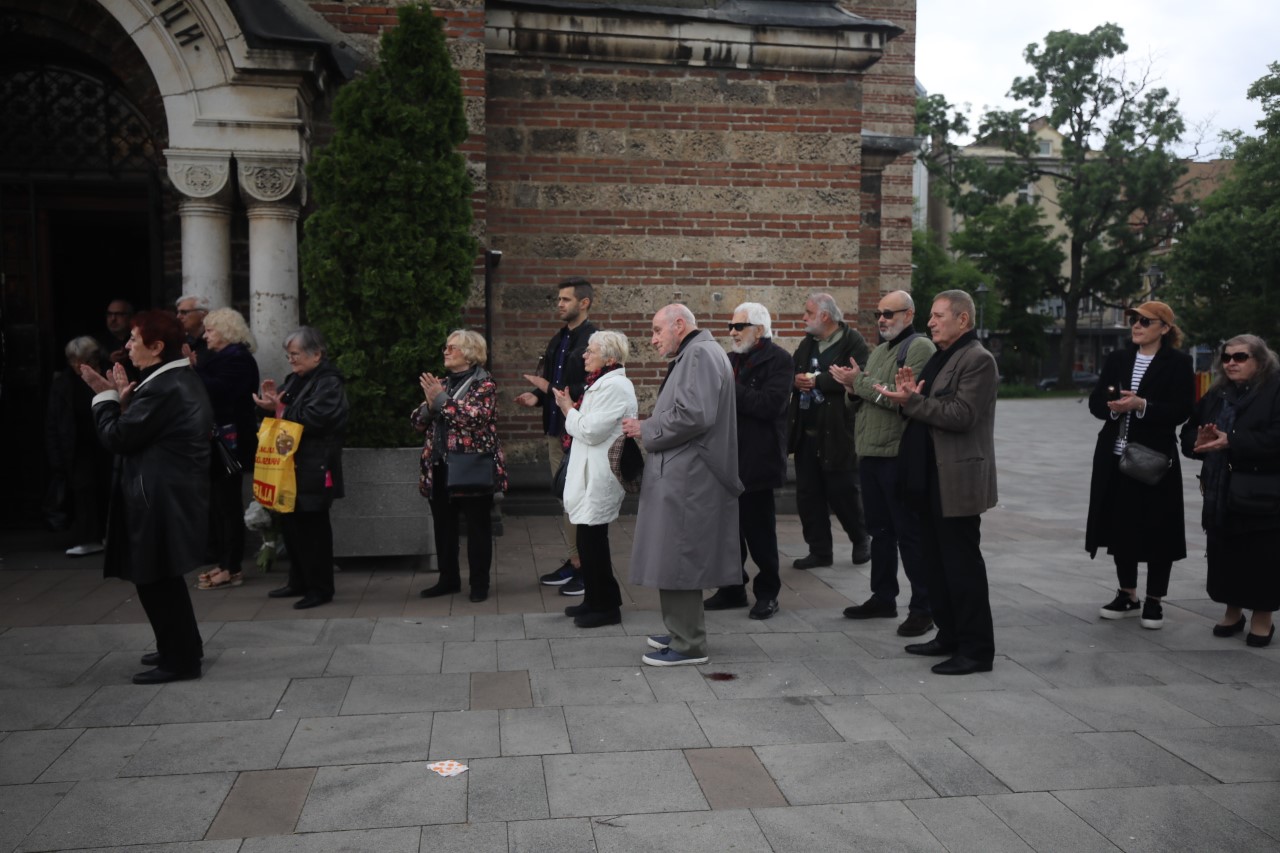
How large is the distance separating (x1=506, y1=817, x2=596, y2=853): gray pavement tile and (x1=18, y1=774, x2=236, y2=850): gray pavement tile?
109 centimetres

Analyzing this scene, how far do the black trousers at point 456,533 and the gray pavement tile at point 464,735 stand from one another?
2.29 metres

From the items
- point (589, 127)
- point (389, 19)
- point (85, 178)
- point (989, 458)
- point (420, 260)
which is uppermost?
point (389, 19)

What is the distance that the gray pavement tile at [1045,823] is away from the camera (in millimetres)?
3842

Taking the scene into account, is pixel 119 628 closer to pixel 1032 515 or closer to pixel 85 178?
pixel 85 178

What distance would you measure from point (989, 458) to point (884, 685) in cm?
130

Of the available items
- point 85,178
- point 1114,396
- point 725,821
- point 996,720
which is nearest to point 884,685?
point 996,720

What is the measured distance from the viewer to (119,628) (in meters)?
6.69

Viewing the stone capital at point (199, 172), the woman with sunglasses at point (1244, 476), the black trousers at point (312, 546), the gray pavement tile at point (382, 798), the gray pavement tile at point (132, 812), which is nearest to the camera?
the gray pavement tile at point (132, 812)

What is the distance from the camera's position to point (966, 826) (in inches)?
157

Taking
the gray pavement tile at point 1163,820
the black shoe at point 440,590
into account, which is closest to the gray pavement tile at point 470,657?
the black shoe at point 440,590

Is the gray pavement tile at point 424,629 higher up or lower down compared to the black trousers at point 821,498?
lower down

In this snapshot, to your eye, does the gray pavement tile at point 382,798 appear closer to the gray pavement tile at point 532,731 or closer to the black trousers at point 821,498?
the gray pavement tile at point 532,731

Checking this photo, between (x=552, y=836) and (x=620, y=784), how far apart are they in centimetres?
51

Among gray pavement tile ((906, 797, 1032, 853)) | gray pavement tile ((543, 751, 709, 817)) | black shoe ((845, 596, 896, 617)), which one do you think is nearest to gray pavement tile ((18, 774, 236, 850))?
gray pavement tile ((543, 751, 709, 817))
